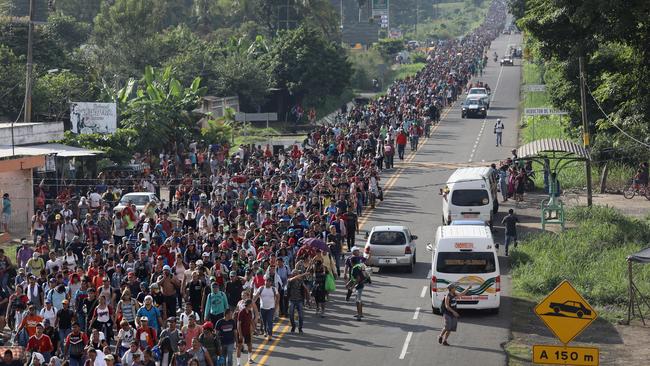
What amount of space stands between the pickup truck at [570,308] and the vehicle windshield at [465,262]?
8578mm

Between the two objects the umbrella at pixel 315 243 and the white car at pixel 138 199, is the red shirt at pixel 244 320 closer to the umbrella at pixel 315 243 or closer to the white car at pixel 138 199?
the umbrella at pixel 315 243

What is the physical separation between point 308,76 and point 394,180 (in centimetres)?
3259

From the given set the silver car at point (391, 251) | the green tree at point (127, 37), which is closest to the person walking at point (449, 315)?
the silver car at point (391, 251)

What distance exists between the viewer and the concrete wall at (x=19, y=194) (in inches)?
1652

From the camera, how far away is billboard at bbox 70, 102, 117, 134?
52.9 metres

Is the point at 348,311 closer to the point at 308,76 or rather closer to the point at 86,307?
the point at 86,307

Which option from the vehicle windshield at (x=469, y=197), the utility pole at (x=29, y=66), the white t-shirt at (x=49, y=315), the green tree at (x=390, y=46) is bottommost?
the white t-shirt at (x=49, y=315)

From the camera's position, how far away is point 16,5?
98.4 m

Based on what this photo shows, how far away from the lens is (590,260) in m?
33.6

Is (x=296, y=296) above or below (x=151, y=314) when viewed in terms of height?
below

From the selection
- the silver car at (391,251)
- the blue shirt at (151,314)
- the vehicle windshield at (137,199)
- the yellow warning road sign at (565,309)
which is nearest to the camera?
the yellow warning road sign at (565,309)

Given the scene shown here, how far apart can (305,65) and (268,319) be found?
56.8m

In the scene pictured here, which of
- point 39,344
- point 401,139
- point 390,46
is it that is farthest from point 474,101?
point 390,46

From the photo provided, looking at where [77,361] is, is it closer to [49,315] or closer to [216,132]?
[49,315]
